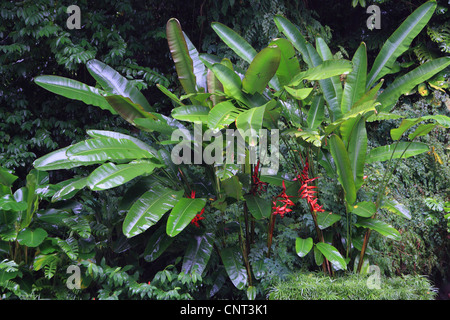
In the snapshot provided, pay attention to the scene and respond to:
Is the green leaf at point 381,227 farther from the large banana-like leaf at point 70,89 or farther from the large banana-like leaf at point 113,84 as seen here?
the large banana-like leaf at point 70,89

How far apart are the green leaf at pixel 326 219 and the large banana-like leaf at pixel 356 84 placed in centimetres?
86

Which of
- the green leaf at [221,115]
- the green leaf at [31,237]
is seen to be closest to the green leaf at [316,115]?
the green leaf at [221,115]

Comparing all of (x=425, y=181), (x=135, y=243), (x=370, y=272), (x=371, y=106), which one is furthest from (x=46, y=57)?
(x=425, y=181)

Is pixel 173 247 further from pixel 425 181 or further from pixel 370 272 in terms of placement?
pixel 425 181

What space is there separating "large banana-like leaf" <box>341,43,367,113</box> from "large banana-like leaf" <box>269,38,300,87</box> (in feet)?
1.51

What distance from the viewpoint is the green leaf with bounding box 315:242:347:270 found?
2947mm

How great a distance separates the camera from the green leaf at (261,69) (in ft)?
9.32

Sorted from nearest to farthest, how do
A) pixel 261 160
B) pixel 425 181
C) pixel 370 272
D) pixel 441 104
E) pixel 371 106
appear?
pixel 371 106, pixel 370 272, pixel 261 160, pixel 425 181, pixel 441 104

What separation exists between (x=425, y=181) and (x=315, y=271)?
2051 mm

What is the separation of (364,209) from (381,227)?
211 mm

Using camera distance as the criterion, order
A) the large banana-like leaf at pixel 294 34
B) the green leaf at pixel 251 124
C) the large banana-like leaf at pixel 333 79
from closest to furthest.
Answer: the green leaf at pixel 251 124
the large banana-like leaf at pixel 333 79
the large banana-like leaf at pixel 294 34

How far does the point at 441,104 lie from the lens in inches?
195

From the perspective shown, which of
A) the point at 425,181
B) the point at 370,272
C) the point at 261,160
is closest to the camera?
the point at 370,272

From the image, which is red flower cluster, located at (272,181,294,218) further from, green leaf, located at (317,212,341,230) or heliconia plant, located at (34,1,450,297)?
green leaf, located at (317,212,341,230)
